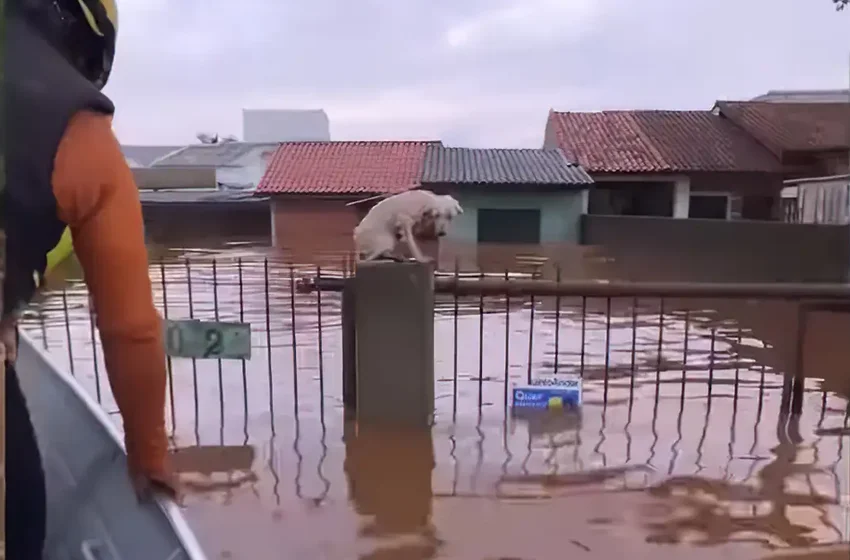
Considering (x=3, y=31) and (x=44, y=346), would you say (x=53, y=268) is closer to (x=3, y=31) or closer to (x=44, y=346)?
(x=3, y=31)

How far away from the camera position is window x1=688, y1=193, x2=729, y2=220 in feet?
7.90

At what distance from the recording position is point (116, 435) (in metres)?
1.17

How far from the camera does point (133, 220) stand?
1.03 meters

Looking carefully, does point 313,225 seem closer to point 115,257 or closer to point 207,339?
point 207,339

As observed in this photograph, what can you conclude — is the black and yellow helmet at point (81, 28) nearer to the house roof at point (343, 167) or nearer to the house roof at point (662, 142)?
the house roof at point (343, 167)

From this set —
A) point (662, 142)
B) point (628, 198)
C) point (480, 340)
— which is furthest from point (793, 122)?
point (480, 340)

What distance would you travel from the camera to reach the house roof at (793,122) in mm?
1390

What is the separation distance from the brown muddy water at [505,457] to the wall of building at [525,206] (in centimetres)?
41

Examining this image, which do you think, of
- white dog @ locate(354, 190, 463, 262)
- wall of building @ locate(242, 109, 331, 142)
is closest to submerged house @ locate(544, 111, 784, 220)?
white dog @ locate(354, 190, 463, 262)

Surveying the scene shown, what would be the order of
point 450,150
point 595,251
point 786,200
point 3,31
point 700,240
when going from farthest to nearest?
point 700,240 → point 595,251 → point 786,200 → point 450,150 → point 3,31

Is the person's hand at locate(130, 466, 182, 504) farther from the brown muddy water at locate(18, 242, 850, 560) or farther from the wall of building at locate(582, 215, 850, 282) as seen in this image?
the wall of building at locate(582, 215, 850, 282)

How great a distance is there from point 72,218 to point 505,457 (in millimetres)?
1583

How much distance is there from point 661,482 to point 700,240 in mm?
1468

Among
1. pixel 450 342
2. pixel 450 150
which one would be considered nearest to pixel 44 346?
pixel 450 150
